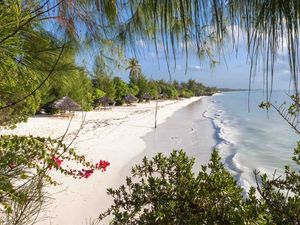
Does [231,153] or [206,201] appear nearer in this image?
[206,201]

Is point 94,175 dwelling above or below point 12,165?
below

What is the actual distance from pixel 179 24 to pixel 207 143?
18.0 meters

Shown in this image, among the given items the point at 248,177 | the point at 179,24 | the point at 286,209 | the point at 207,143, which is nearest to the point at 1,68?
the point at 179,24

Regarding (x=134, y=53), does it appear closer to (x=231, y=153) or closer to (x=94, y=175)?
(x=94, y=175)

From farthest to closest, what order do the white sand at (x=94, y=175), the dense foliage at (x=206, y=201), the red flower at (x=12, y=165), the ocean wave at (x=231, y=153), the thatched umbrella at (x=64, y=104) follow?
the thatched umbrella at (x=64, y=104) → the ocean wave at (x=231, y=153) → the white sand at (x=94, y=175) → the dense foliage at (x=206, y=201) → the red flower at (x=12, y=165)

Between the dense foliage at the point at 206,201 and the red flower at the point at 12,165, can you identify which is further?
the dense foliage at the point at 206,201

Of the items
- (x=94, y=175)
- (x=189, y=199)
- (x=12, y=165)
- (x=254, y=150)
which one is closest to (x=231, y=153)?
(x=254, y=150)

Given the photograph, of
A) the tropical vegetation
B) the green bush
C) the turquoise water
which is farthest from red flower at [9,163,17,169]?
the turquoise water

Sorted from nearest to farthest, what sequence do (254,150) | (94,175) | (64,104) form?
(94,175), (254,150), (64,104)

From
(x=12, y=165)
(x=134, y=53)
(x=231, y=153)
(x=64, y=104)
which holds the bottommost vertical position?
(x=231, y=153)

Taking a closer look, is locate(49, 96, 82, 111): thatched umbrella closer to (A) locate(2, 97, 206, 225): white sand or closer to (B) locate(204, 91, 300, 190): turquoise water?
(A) locate(2, 97, 206, 225): white sand

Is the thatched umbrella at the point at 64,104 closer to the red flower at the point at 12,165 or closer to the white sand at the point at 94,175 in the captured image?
the white sand at the point at 94,175

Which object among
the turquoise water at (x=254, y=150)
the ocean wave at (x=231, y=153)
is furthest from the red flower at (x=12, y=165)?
the turquoise water at (x=254, y=150)

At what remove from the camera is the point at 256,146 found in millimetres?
18547
